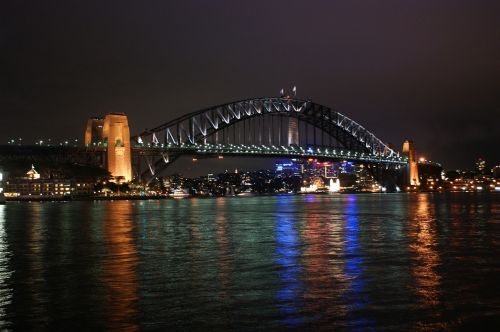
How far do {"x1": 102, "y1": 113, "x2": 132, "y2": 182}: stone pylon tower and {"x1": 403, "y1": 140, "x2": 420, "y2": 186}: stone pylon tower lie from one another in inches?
2515

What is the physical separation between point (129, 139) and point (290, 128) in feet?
101

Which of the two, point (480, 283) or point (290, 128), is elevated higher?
point (290, 128)

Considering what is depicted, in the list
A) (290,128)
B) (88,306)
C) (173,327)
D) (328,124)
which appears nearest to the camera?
(173,327)

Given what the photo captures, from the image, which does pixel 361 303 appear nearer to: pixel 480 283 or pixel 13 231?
pixel 480 283

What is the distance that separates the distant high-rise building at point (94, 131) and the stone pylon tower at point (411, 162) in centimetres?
6420

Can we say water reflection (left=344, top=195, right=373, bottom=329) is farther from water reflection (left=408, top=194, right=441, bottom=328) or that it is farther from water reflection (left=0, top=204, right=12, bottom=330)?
water reflection (left=0, top=204, right=12, bottom=330)

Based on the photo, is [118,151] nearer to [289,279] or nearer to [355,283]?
[289,279]

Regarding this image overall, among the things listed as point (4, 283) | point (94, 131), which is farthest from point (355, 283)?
point (94, 131)

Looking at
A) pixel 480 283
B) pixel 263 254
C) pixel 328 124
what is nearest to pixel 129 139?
pixel 328 124

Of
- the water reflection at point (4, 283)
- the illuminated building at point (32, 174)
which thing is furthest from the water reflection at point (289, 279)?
the illuminated building at point (32, 174)

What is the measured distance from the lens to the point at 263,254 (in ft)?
59.4

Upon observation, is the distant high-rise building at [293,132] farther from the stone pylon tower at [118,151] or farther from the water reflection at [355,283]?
the water reflection at [355,283]

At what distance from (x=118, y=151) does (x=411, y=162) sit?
66.8 m

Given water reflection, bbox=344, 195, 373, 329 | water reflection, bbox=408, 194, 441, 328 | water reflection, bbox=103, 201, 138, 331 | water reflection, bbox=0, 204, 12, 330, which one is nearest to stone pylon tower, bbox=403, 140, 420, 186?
water reflection, bbox=408, 194, 441, 328
